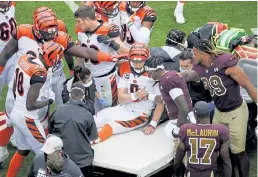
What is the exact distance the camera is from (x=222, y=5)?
1242 cm

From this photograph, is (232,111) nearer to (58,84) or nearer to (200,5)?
(58,84)

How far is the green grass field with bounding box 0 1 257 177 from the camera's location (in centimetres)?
1144

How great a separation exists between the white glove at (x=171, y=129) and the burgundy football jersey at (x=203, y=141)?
0.71 metres

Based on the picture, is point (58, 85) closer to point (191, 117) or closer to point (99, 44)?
point (99, 44)

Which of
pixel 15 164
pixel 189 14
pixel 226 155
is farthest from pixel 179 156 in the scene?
pixel 189 14

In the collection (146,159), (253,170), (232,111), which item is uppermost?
(232,111)

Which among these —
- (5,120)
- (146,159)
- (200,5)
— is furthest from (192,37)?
(200,5)

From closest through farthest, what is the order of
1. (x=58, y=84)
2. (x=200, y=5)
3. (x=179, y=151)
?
(x=179, y=151) < (x=58, y=84) < (x=200, y=5)

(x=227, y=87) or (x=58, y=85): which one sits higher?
(x=227, y=87)

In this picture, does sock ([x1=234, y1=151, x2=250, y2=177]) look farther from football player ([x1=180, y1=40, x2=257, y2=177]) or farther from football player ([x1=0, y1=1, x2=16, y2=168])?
football player ([x1=0, y1=1, x2=16, y2=168])

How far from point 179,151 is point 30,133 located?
1.68 meters

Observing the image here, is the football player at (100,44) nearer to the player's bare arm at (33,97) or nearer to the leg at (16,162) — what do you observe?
the player's bare arm at (33,97)

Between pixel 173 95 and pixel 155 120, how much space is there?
2.27 ft

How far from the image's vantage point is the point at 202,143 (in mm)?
5848
